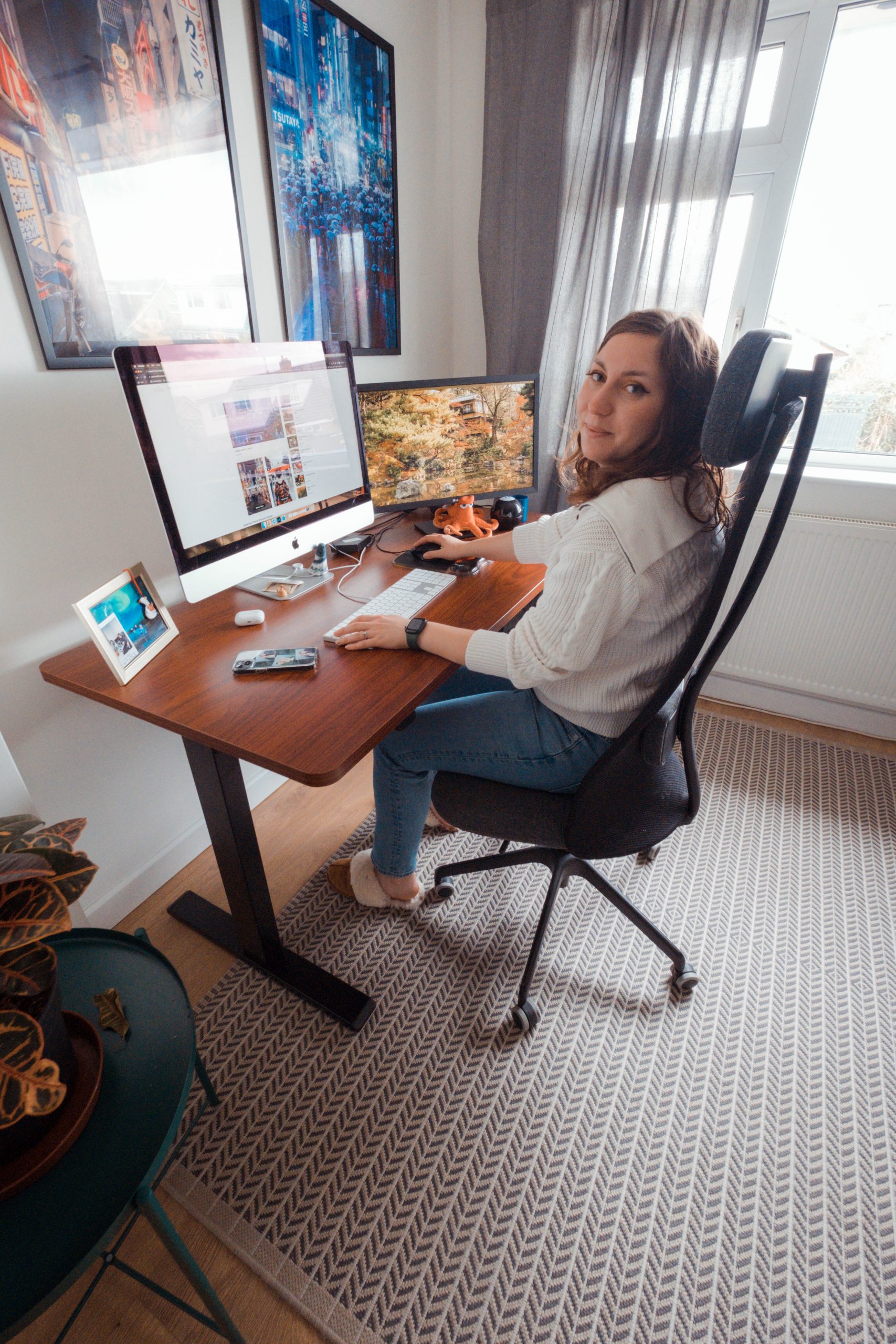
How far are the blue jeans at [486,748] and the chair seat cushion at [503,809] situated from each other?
0.07 ft

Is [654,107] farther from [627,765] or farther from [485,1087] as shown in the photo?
[485,1087]

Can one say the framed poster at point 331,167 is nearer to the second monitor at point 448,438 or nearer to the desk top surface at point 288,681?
the second monitor at point 448,438

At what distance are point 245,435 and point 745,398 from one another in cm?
92

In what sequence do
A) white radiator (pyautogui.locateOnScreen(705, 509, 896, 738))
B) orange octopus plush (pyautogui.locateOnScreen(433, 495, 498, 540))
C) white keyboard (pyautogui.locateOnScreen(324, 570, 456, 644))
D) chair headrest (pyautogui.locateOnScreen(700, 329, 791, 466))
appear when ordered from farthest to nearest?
white radiator (pyautogui.locateOnScreen(705, 509, 896, 738))
orange octopus plush (pyautogui.locateOnScreen(433, 495, 498, 540))
white keyboard (pyautogui.locateOnScreen(324, 570, 456, 644))
chair headrest (pyautogui.locateOnScreen(700, 329, 791, 466))

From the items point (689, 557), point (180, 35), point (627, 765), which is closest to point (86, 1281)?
point (627, 765)

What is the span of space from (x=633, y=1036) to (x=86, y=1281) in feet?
3.32

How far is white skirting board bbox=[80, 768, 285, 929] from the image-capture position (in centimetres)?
146

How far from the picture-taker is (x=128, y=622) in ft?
3.65

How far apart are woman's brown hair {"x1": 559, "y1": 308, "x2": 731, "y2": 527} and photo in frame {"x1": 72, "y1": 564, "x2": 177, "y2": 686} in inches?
34.7

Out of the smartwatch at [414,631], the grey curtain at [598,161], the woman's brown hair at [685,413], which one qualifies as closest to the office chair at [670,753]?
the woman's brown hair at [685,413]

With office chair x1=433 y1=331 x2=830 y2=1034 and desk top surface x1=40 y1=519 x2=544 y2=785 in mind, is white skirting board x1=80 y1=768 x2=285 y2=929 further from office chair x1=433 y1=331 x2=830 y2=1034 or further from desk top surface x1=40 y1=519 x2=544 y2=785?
office chair x1=433 y1=331 x2=830 y2=1034

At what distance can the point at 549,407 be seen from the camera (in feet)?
7.34

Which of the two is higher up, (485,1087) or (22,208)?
(22,208)

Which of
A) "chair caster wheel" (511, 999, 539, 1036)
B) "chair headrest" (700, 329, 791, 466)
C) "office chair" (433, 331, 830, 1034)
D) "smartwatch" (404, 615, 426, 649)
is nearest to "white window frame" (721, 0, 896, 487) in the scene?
"office chair" (433, 331, 830, 1034)
